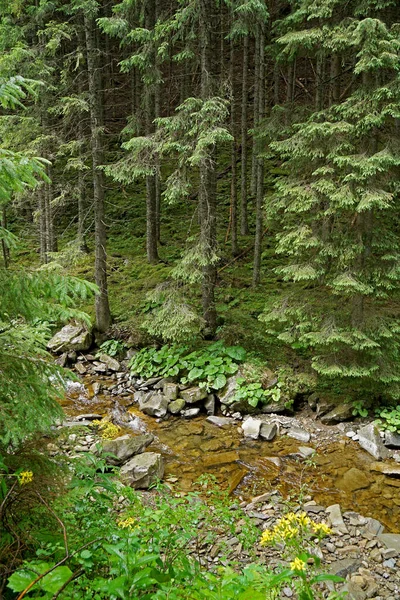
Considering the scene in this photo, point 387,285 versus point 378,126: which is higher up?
point 378,126

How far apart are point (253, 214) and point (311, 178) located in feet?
27.1

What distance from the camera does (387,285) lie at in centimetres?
735

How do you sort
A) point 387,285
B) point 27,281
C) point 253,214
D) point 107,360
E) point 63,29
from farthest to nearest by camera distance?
1. point 253,214
2. point 63,29
3. point 107,360
4. point 387,285
5. point 27,281

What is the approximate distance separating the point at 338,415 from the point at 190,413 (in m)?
3.01

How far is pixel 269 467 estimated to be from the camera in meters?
6.65

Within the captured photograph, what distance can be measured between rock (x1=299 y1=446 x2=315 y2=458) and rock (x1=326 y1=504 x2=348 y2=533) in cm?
133

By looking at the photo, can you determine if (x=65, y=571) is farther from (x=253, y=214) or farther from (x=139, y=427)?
(x=253, y=214)

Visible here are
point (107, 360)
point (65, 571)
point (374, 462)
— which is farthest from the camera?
point (107, 360)

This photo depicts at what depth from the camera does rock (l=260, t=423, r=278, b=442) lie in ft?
24.5

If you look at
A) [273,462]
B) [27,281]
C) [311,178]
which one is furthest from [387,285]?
[27,281]

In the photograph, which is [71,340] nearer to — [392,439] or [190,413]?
[190,413]

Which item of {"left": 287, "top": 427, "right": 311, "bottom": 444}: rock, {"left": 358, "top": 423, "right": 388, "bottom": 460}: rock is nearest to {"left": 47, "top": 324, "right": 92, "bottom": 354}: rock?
{"left": 287, "top": 427, "right": 311, "bottom": 444}: rock

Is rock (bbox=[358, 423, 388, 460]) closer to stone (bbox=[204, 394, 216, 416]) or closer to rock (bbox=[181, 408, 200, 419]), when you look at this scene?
stone (bbox=[204, 394, 216, 416])

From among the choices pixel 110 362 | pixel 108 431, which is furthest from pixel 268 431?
pixel 110 362
